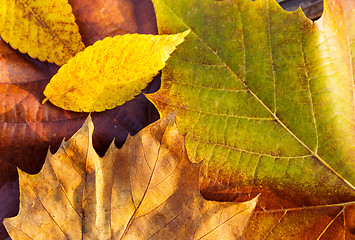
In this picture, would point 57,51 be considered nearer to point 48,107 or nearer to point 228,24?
point 48,107

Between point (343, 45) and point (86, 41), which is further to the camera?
point (86, 41)

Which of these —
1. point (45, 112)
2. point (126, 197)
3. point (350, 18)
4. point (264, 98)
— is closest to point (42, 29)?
point (45, 112)

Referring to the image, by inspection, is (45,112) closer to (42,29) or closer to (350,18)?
(42,29)

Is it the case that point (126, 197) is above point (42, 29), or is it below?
below

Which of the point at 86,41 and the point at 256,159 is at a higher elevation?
the point at 86,41

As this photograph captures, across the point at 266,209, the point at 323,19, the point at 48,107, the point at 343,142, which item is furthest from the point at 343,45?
the point at 48,107

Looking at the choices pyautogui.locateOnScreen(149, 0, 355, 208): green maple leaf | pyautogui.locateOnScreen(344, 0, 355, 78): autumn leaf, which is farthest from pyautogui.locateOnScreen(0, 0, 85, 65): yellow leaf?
pyautogui.locateOnScreen(344, 0, 355, 78): autumn leaf

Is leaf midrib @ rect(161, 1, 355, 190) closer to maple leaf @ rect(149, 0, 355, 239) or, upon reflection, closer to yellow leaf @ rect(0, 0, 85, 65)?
maple leaf @ rect(149, 0, 355, 239)
